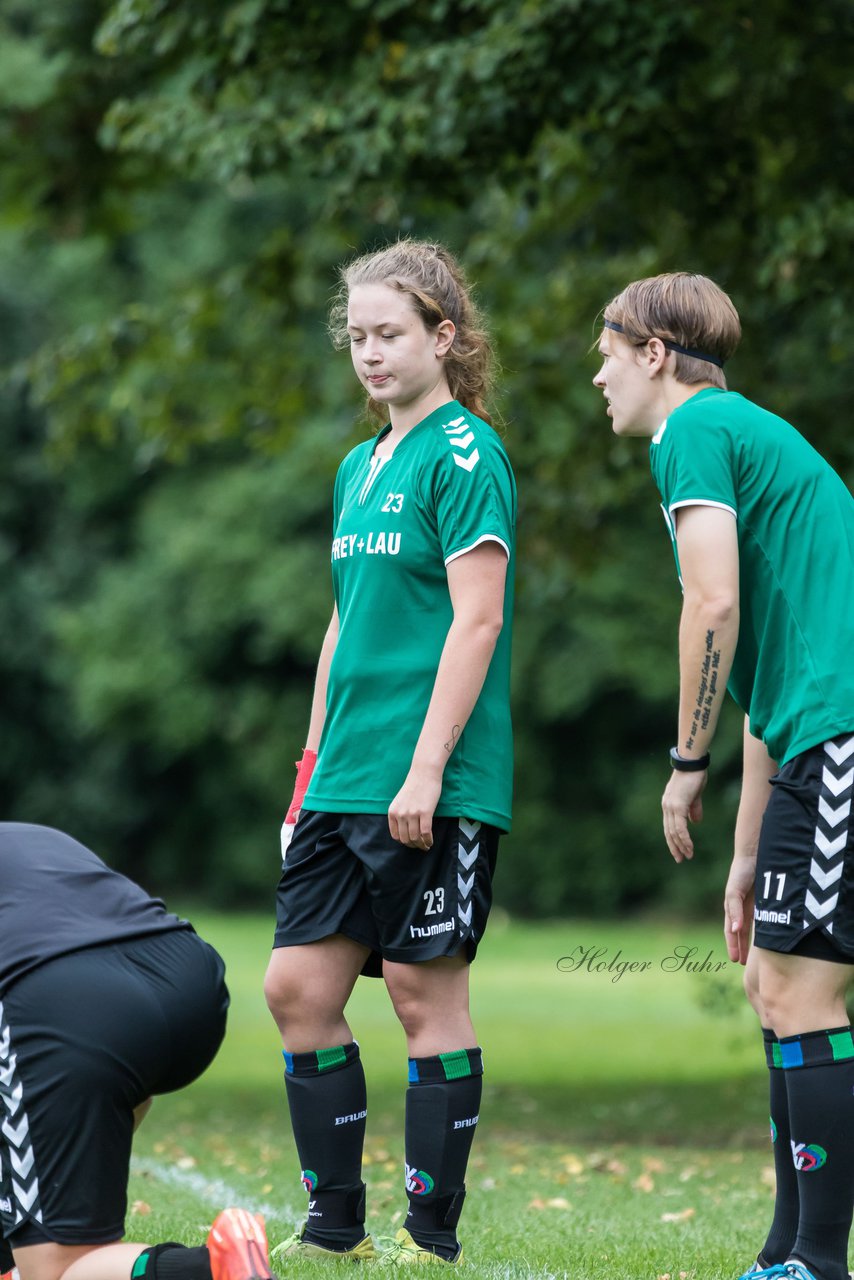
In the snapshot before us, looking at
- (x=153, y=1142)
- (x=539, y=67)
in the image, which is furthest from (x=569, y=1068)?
(x=539, y=67)

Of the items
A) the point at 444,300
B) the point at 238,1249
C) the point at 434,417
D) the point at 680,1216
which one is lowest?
the point at 680,1216

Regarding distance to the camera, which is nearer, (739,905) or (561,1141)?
(739,905)

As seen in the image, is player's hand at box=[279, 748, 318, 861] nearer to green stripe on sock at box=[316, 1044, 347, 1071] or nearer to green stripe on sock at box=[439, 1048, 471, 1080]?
green stripe on sock at box=[316, 1044, 347, 1071]

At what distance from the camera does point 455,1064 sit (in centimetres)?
419

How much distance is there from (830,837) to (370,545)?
1.32 meters

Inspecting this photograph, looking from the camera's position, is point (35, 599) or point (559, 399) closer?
point (559, 399)

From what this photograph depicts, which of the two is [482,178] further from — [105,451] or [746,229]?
[105,451]

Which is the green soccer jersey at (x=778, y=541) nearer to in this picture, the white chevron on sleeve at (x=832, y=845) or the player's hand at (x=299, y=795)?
the white chevron on sleeve at (x=832, y=845)

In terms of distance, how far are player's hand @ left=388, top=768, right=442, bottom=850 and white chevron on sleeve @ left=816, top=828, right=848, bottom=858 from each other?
885mm

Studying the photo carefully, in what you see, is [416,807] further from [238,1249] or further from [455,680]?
[238,1249]

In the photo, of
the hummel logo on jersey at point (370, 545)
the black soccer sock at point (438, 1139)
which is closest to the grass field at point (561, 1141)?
the black soccer sock at point (438, 1139)

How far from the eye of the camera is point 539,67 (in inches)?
288

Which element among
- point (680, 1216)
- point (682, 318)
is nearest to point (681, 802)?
point (682, 318)

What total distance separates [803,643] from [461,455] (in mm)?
963
